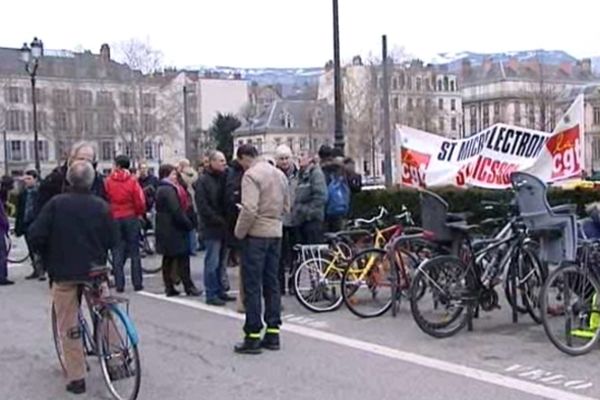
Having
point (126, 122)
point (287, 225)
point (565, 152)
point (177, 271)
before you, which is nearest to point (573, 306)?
point (287, 225)

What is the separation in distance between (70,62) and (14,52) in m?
8.49

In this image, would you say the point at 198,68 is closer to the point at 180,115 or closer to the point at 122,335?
the point at 180,115

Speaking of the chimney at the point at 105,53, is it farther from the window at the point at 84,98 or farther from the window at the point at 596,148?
the window at the point at 596,148

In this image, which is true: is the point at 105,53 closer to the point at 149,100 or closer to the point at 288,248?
the point at 149,100

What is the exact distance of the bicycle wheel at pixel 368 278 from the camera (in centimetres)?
1025

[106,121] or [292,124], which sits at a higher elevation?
[292,124]

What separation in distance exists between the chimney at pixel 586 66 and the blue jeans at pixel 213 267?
119113 millimetres

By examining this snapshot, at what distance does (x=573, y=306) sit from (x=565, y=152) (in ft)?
16.6

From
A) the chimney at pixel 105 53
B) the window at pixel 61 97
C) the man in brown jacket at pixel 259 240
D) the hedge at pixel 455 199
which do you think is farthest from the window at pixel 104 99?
the man in brown jacket at pixel 259 240

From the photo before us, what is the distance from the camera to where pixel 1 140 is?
9556 cm

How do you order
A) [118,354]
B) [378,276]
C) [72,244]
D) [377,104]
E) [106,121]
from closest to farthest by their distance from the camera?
[118,354]
[72,244]
[378,276]
[377,104]
[106,121]

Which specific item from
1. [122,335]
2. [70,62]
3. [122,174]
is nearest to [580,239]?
[122,335]

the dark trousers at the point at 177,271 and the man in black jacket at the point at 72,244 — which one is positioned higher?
the man in black jacket at the point at 72,244

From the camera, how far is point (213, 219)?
1116 cm
